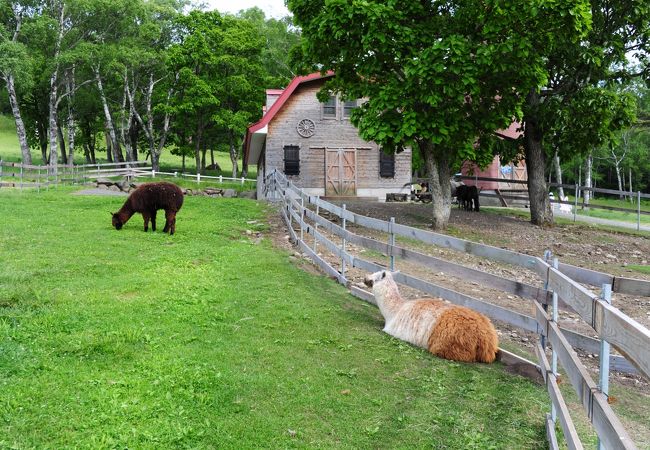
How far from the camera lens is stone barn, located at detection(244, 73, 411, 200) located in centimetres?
2605

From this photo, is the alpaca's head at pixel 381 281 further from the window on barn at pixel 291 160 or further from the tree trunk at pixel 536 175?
the window on barn at pixel 291 160

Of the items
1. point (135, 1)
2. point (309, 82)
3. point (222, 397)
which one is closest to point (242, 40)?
point (135, 1)

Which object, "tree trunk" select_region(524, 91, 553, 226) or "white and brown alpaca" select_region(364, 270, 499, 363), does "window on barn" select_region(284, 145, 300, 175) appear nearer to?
"tree trunk" select_region(524, 91, 553, 226)

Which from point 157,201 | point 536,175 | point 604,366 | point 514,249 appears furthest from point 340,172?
point 604,366

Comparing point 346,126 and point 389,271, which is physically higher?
point 346,126

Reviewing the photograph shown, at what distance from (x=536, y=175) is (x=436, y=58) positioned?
8087mm

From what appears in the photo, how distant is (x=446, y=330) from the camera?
18.6 ft

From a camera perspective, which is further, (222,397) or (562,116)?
(562,116)

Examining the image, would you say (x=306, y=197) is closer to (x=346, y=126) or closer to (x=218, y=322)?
(x=218, y=322)

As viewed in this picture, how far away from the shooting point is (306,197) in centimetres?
1262

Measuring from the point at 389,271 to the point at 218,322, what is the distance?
8.08 ft

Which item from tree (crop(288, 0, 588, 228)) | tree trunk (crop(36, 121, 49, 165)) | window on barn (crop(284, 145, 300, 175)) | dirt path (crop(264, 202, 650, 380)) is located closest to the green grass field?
tree trunk (crop(36, 121, 49, 165))

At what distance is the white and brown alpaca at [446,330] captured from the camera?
18.3 ft

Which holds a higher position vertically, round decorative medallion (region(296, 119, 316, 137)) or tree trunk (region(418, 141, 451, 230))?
round decorative medallion (region(296, 119, 316, 137))
